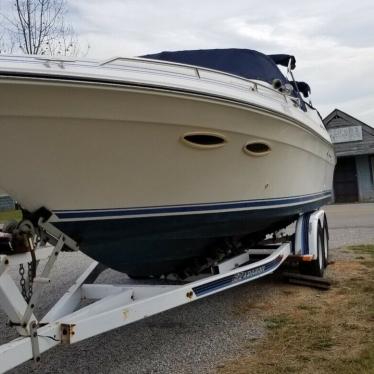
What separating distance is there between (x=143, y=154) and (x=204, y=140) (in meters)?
0.50

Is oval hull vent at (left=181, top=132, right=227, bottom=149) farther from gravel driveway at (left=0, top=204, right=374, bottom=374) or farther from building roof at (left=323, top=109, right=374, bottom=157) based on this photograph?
building roof at (left=323, top=109, right=374, bottom=157)

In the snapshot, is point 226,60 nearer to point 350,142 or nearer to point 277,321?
point 277,321

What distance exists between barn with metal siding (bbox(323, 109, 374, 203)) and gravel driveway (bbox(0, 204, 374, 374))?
17.2m

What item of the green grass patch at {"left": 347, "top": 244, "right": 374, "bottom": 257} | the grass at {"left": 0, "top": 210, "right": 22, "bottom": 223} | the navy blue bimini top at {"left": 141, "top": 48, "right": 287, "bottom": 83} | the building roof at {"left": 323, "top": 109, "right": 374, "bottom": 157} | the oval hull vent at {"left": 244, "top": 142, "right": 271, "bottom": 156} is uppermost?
the building roof at {"left": 323, "top": 109, "right": 374, "bottom": 157}

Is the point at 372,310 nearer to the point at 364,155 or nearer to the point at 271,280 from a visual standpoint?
the point at 271,280

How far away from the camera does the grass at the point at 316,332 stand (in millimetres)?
3375

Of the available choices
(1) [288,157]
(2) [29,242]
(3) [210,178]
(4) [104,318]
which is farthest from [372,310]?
(2) [29,242]

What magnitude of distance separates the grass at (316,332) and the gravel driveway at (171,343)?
0.47 ft

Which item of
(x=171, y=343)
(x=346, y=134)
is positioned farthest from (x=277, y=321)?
(x=346, y=134)

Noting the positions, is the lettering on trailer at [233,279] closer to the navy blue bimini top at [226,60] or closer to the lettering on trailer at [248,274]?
the lettering on trailer at [248,274]

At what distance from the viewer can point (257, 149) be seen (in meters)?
4.14

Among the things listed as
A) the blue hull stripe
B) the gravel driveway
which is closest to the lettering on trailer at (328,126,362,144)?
the gravel driveway

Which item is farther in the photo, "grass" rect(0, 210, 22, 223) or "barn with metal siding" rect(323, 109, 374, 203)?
"barn with metal siding" rect(323, 109, 374, 203)

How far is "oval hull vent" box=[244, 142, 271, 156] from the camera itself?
4.02 metres
